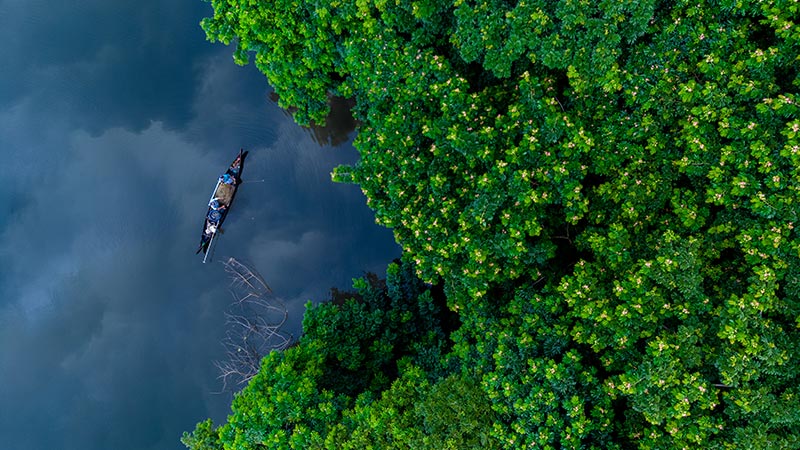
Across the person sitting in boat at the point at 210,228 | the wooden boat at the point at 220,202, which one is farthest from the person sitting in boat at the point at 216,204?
the person sitting in boat at the point at 210,228

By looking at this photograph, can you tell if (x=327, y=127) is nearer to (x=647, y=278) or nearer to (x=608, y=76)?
(x=608, y=76)

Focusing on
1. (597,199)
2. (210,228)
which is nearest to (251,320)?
(210,228)

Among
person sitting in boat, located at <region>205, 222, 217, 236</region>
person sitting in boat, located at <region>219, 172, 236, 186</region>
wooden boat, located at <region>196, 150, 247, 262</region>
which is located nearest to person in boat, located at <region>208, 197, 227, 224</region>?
wooden boat, located at <region>196, 150, 247, 262</region>

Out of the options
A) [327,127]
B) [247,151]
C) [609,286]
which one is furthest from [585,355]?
[247,151]

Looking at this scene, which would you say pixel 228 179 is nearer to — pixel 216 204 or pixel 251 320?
pixel 216 204

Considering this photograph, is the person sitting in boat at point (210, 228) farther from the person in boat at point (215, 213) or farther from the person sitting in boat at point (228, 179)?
the person sitting in boat at point (228, 179)

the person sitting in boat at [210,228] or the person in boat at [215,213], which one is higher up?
the person in boat at [215,213]

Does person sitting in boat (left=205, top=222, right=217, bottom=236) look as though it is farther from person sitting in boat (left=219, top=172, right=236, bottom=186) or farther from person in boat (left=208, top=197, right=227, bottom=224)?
person sitting in boat (left=219, top=172, right=236, bottom=186)
